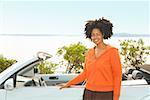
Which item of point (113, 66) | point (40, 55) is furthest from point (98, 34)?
point (40, 55)

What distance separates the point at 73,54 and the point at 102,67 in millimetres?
5430

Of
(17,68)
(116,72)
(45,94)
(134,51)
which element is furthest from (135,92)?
(134,51)

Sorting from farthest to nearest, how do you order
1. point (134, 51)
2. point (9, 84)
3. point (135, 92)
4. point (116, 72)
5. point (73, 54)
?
point (134, 51)
point (73, 54)
point (135, 92)
point (9, 84)
point (116, 72)

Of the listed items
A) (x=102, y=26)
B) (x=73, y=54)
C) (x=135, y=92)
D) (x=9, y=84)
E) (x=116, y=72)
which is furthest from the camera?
(x=73, y=54)

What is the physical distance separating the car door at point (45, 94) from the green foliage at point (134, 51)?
4963 mm

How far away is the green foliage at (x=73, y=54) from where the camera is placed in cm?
841

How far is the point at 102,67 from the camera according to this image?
3273mm

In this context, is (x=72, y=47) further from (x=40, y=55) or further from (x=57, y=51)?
(x=40, y=55)

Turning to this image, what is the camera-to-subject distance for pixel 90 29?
11.3ft

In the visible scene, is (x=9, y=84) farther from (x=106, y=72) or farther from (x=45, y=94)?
(x=106, y=72)

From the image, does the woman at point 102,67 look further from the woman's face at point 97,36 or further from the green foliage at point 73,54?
the green foliage at point 73,54

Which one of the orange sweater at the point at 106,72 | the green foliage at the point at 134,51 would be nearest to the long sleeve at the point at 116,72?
the orange sweater at the point at 106,72

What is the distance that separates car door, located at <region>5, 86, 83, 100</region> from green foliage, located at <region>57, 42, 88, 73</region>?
4133 millimetres

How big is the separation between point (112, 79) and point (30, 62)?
113cm
